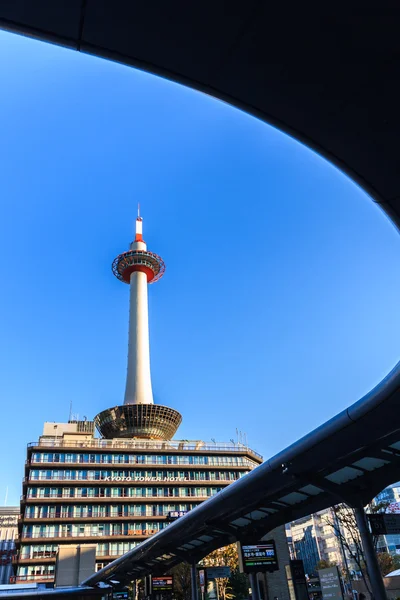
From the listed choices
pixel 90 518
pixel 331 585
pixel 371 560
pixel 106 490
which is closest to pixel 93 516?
pixel 90 518

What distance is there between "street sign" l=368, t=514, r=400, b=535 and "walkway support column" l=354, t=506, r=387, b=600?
0.71ft

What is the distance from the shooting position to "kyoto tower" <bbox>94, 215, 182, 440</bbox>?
331 ft

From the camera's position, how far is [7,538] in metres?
135

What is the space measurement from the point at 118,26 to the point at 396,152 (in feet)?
8.85

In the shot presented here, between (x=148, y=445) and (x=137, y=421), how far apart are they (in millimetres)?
12478

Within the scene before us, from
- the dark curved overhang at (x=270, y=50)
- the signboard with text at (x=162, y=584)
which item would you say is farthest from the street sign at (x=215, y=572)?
the dark curved overhang at (x=270, y=50)

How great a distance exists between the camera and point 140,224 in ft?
416

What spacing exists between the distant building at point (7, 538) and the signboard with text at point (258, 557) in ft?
323

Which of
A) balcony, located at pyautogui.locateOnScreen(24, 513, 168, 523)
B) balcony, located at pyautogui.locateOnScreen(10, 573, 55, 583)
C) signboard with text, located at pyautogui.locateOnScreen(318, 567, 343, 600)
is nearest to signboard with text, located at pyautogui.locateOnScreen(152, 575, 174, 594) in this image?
signboard with text, located at pyautogui.locateOnScreen(318, 567, 343, 600)

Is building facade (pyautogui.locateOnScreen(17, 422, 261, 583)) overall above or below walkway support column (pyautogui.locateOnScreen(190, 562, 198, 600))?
above

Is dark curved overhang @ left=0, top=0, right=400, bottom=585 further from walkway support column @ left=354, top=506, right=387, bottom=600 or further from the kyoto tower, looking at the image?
the kyoto tower

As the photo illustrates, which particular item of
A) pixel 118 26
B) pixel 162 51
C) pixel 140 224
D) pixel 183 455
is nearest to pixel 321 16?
pixel 162 51

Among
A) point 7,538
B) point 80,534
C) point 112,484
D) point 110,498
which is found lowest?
point 80,534

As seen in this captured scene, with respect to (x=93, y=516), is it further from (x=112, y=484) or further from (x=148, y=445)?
(x=148, y=445)
